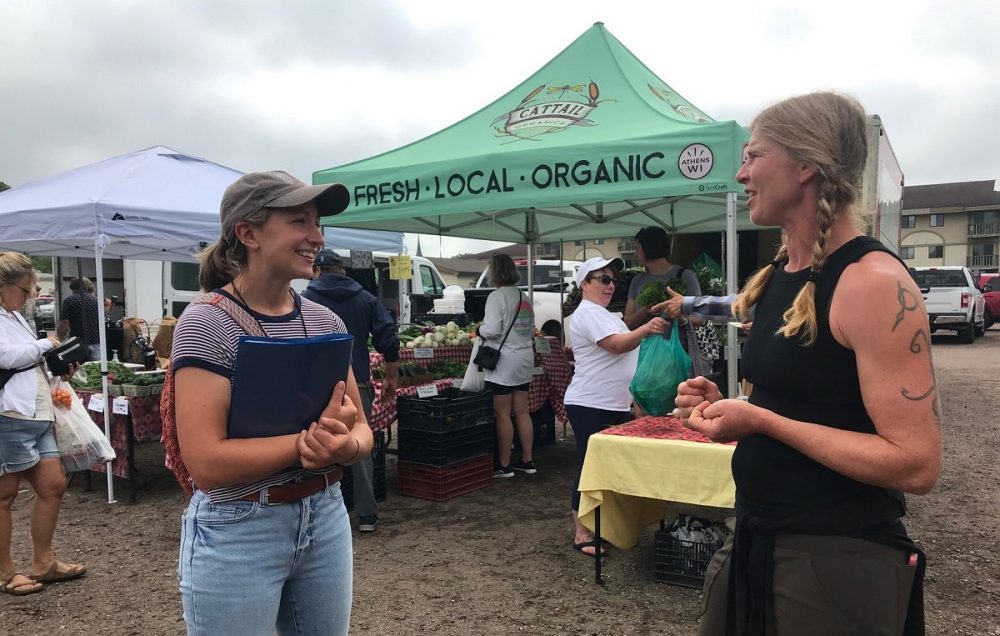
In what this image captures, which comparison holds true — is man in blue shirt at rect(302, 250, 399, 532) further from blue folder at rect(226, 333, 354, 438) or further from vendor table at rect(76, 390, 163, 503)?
blue folder at rect(226, 333, 354, 438)

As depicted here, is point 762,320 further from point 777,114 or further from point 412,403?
point 412,403

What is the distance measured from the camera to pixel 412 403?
5.55 meters

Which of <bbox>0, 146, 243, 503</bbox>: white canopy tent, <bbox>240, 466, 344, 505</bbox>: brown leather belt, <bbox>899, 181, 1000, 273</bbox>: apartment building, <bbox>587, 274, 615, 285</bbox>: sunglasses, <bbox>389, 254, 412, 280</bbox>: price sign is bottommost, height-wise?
<bbox>240, 466, 344, 505</bbox>: brown leather belt

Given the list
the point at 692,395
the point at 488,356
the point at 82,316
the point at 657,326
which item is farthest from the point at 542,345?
the point at 82,316

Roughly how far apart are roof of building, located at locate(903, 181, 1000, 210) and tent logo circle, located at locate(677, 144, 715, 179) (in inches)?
2376

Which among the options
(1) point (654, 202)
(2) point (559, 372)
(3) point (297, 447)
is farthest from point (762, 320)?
(1) point (654, 202)

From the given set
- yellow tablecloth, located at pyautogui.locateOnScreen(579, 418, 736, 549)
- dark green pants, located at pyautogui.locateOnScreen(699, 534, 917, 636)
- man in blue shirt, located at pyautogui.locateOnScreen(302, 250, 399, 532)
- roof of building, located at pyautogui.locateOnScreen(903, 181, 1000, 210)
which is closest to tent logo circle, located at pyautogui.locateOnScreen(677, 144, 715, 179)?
yellow tablecloth, located at pyautogui.locateOnScreen(579, 418, 736, 549)

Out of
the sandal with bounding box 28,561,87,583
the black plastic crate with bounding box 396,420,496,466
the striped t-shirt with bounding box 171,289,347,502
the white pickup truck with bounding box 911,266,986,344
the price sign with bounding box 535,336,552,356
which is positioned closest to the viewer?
the striped t-shirt with bounding box 171,289,347,502

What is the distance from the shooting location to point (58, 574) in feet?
13.3

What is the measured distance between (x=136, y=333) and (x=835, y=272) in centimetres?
902

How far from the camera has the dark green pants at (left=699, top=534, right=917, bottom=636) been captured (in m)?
1.39

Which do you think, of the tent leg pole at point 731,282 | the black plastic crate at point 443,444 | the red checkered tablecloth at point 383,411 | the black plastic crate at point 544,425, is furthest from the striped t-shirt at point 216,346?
the black plastic crate at point 544,425

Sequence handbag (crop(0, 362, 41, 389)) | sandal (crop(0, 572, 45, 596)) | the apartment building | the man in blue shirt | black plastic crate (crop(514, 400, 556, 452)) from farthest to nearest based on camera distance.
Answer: the apartment building < black plastic crate (crop(514, 400, 556, 452)) < the man in blue shirt < sandal (crop(0, 572, 45, 596)) < handbag (crop(0, 362, 41, 389))

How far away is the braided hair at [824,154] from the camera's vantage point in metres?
1.43
